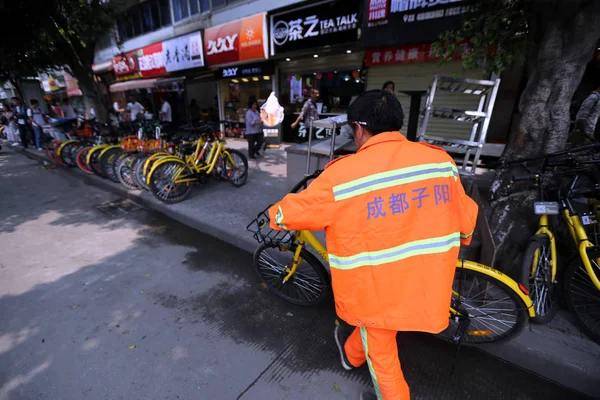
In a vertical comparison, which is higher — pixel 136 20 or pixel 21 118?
pixel 136 20

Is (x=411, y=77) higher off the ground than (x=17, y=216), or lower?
higher

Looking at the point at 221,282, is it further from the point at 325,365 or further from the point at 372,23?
the point at 372,23

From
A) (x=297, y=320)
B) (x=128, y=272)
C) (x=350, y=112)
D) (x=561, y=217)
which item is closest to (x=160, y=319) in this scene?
(x=128, y=272)

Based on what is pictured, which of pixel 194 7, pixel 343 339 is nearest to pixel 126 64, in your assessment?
pixel 194 7

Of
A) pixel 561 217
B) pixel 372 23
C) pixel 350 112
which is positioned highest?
pixel 372 23

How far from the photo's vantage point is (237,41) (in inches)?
374

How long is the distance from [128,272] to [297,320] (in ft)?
7.26

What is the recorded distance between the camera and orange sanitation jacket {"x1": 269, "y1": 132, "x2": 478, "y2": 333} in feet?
4.37

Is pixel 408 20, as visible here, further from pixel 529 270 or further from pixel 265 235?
pixel 265 235

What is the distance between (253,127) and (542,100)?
643 cm

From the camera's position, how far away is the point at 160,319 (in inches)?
103

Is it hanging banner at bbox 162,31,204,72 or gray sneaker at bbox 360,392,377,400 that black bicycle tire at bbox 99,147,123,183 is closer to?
hanging banner at bbox 162,31,204,72

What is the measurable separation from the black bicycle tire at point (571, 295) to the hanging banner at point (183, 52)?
40.0 ft

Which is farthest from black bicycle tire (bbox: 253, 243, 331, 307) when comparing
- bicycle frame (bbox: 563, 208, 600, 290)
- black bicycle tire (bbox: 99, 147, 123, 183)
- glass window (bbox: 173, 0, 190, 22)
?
glass window (bbox: 173, 0, 190, 22)
